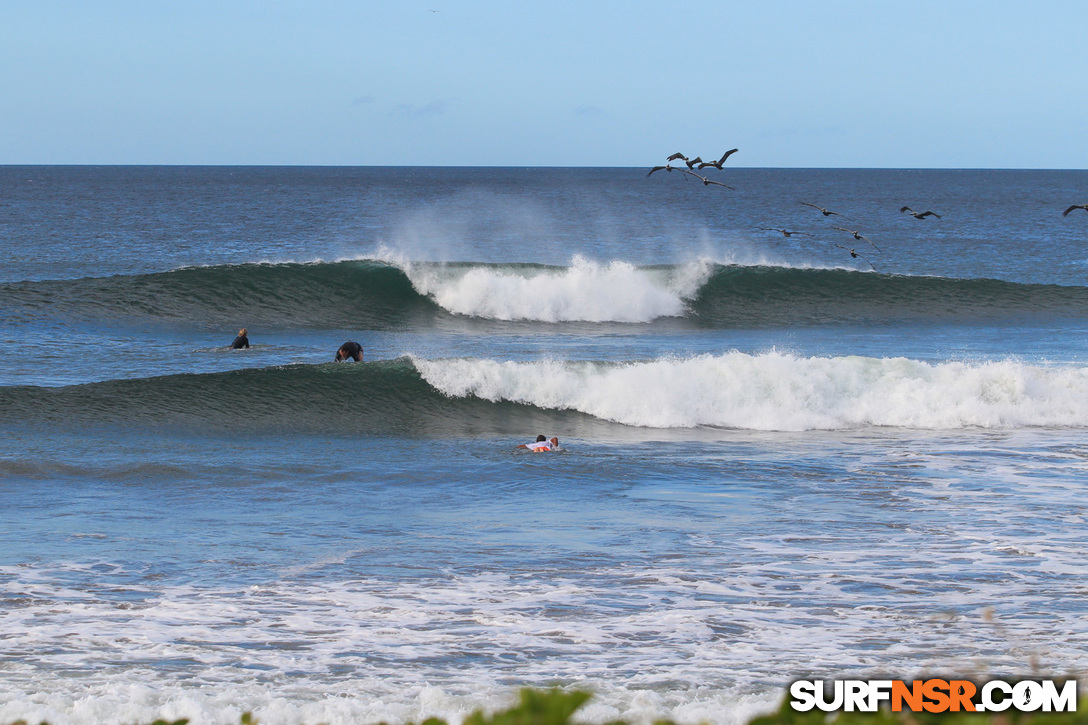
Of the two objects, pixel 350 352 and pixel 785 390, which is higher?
pixel 350 352

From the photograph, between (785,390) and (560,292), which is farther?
(560,292)

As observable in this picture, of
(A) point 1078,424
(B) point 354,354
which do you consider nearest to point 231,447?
(B) point 354,354

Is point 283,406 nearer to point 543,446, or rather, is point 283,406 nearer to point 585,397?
point 585,397

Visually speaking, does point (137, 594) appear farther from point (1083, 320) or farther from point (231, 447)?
point (1083, 320)

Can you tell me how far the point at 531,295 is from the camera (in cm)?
2883

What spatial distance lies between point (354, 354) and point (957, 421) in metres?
10.6

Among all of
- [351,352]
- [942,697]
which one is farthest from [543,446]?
[942,697]

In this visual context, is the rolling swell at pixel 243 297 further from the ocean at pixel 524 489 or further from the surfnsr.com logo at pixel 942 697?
the surfnsr.com logo at pixel 942 697

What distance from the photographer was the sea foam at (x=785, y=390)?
54.4 ft

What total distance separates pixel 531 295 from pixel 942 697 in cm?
2658

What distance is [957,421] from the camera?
16359 mm

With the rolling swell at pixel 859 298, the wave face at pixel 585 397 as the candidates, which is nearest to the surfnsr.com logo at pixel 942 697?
the wave face at pixel 585 397

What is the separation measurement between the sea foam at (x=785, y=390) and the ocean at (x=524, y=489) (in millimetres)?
70

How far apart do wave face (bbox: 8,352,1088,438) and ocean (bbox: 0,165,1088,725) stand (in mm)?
70
